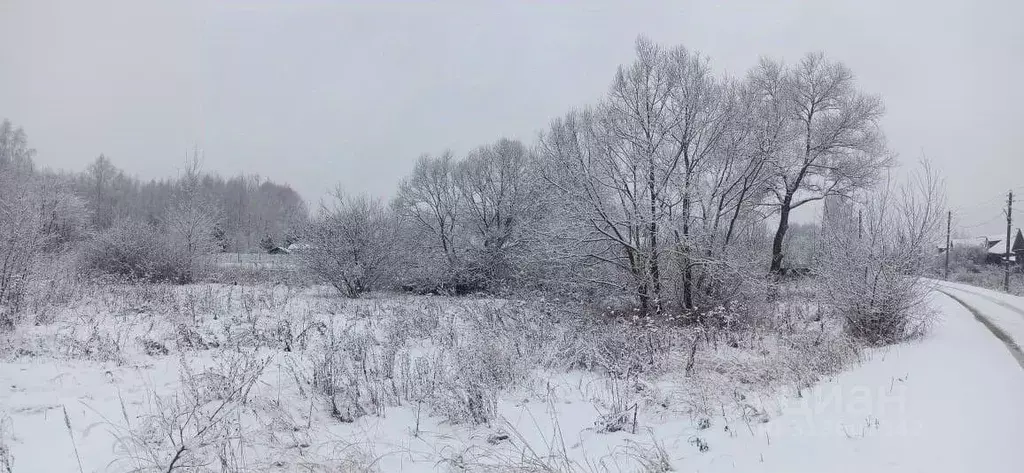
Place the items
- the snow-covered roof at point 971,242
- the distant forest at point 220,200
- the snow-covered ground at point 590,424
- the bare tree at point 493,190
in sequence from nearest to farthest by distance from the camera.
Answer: the snow-covered ground at point 590,424 → the bare tree at point 493,190 → the distant forest at point 220,200 → the snow-covered roof at point 971,242

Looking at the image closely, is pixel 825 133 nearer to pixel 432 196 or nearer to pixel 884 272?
pixel 884 272

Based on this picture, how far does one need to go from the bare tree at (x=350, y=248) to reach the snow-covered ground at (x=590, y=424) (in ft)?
33.4

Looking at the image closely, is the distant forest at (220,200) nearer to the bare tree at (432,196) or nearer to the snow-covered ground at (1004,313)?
the bare tree at (432,196)

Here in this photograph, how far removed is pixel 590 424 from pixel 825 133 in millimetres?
21197

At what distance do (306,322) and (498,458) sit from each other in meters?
7.42

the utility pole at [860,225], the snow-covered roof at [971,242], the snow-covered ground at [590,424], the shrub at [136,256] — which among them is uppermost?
the snow-covered roof at [971,242]

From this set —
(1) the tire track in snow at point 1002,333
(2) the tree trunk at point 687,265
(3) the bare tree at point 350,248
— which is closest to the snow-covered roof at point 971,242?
(1) the tire track in snow at point 1002,333

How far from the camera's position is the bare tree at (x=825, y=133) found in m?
21.5

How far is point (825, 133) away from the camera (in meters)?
21.6

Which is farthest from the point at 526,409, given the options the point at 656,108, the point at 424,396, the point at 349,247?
the point at 349,247

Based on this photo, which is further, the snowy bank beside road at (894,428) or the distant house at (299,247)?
the distant house at (299,247)

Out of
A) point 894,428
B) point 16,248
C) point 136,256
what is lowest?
point 894,428

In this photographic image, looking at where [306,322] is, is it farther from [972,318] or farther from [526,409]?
[972,318]

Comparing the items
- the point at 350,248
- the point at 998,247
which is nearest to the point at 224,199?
the point at 350,248
